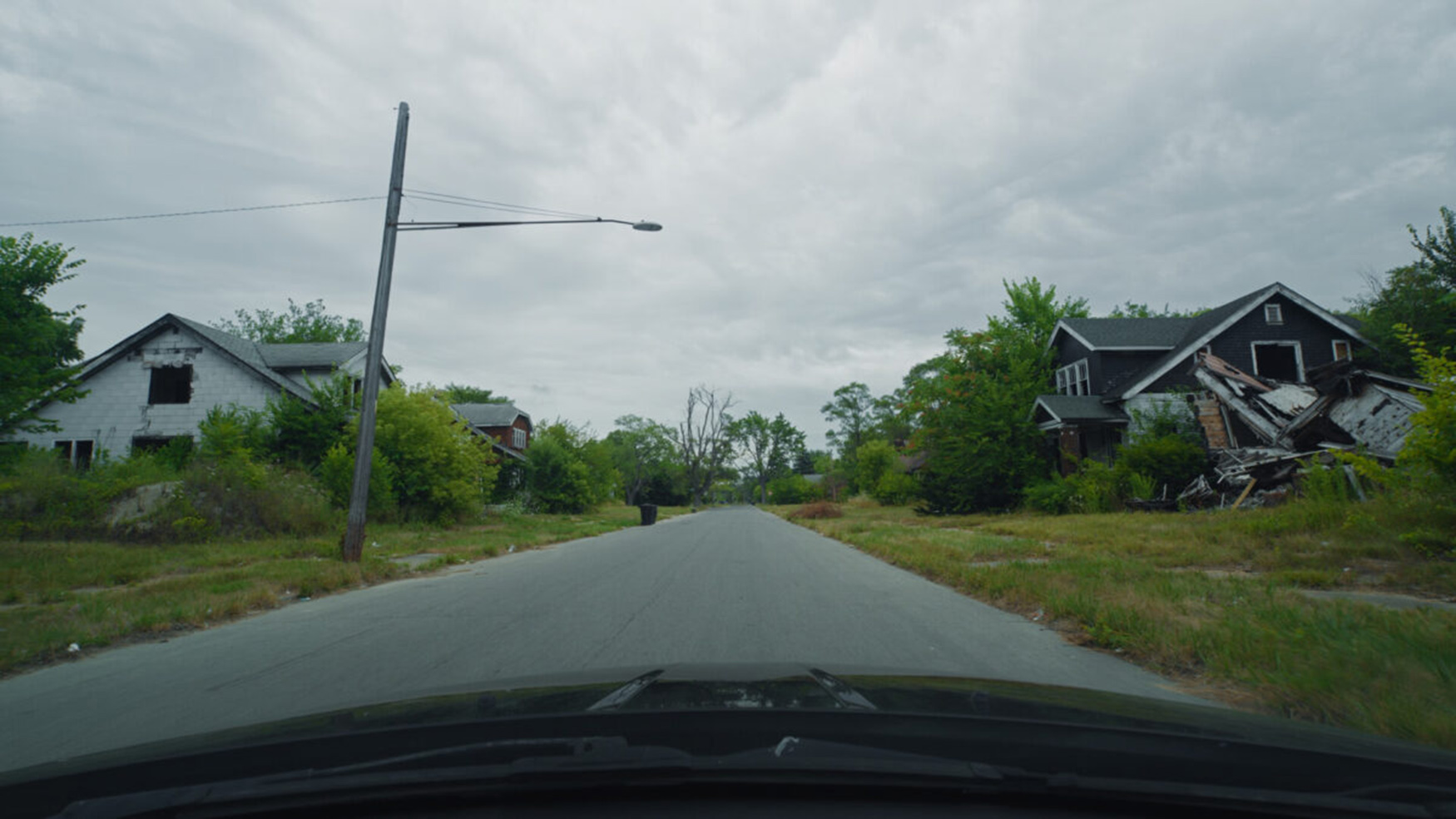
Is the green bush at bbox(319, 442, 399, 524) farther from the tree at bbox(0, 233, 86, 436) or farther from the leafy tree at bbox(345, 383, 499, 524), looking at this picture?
the tree at bbox(0, 233, 86, 436)

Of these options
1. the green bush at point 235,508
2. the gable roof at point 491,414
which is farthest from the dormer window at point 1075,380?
the gable roof at point 491,414

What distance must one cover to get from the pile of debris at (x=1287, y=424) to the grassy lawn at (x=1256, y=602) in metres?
3.37

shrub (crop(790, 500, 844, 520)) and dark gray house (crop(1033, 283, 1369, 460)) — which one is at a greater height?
dark gray house (crop(1033, 283, 1369, 460))

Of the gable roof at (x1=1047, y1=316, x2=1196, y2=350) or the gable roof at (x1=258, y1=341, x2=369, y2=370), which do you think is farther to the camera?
the gable roof at (x1=258, y1=341, x2=369, y2=370)

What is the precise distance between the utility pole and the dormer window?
25.7 metres

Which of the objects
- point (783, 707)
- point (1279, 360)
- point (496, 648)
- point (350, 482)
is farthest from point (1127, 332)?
point (783, 707)

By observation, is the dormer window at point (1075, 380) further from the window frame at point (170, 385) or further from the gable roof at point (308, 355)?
the window frame at point (170, 385)

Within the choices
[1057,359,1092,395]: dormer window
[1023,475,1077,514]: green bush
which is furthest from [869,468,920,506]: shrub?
[1023,475,1077,514]: green bush

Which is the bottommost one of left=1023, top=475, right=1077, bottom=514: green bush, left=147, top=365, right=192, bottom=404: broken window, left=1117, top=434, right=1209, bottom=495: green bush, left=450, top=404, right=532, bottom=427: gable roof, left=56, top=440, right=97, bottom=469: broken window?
left=1023, top=475, right=1077, bottom=514: green bush

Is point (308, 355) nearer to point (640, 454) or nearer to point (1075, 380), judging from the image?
point (1075, 380)

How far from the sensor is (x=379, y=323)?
12.4 meters

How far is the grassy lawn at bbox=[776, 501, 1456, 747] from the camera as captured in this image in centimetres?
383

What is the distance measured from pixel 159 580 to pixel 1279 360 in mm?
32920

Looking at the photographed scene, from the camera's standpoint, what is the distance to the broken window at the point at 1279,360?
2561cm
